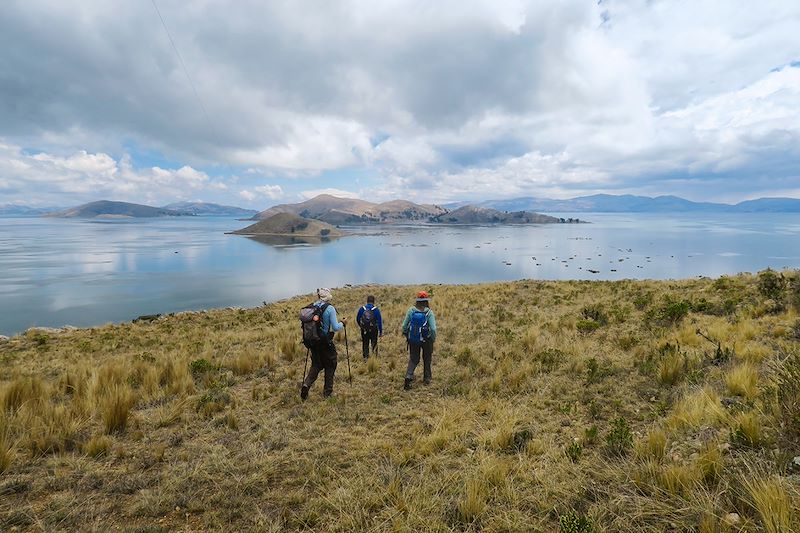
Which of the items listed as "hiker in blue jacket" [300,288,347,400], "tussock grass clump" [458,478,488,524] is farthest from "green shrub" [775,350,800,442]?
"hiker in blue jacket" [300,288,347,400]

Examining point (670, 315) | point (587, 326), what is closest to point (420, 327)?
point (587, 326)

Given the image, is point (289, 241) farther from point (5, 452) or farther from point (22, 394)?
point (5, 452)

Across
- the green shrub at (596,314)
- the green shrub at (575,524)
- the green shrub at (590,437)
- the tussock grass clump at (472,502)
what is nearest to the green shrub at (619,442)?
the green shrub at (590,437)

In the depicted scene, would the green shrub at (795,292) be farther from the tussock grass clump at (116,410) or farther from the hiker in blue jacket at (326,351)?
the tussock grass clump at (116,410)

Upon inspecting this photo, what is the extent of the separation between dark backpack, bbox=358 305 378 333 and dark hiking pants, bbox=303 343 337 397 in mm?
3712

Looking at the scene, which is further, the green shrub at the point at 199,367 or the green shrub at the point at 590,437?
the green shrub at the point at 199,367

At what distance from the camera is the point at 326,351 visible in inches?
310

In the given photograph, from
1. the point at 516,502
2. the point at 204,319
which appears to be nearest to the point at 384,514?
the point at 516,502

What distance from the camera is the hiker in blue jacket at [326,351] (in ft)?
25.3

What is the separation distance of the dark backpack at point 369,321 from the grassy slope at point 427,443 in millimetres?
1101

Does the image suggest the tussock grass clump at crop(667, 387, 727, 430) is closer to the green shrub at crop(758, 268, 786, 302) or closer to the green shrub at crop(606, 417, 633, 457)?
the green shrub at crop(606, 417, 633, 457)

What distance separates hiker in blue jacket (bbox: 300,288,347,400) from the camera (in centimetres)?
773

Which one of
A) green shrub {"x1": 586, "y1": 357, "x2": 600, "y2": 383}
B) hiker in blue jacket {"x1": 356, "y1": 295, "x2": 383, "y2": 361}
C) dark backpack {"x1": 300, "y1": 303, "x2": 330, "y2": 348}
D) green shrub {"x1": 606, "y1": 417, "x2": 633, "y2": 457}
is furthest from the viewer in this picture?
hiker in blue jacket {"x1": 356, "y1": 295, "x2": 383, "y2": 361}

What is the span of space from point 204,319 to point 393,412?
915 inches
